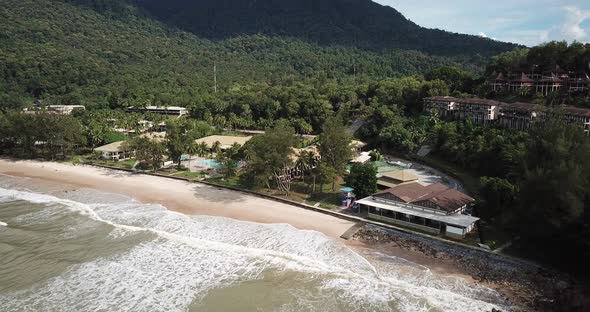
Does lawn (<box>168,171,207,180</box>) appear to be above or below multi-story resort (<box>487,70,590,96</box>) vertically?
below

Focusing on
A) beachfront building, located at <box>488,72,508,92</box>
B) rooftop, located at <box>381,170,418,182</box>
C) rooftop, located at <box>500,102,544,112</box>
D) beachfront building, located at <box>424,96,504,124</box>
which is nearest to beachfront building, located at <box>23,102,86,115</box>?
rooftop, located at <box>381,170,418,182</box>

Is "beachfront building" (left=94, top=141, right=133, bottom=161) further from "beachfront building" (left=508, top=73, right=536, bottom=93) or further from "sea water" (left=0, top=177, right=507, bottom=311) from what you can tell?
"beachfront building" (left=508, top=73, right=536, bottom=93)

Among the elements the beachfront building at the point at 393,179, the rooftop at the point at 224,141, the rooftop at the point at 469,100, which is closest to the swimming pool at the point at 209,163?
the rooftop at the point at 224,141

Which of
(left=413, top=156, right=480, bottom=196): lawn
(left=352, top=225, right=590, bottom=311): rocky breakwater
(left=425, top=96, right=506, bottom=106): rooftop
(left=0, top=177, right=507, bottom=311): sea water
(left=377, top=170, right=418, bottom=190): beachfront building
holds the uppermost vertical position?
(left=425, top=96, right=506, bottom=106): rooftop

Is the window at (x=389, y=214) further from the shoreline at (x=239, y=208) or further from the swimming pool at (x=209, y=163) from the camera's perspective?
the swimming pool at (x=209, y=163)

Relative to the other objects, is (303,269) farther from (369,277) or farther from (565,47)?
(565,47)
